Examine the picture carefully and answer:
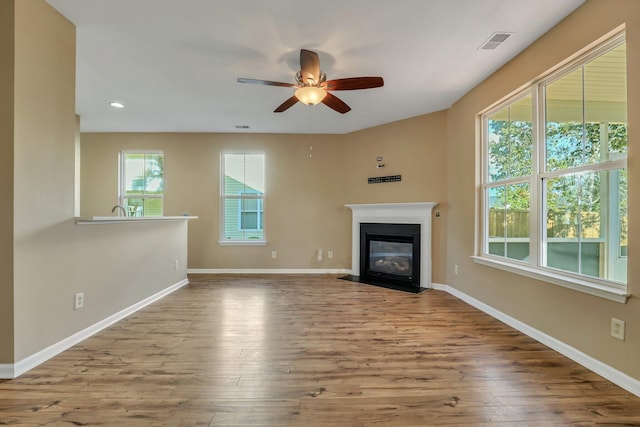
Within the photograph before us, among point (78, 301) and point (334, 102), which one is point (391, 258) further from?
point (78, 301)

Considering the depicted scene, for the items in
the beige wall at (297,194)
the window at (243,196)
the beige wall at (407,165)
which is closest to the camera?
the beige wall at (297,194)

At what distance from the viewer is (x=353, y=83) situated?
2322 millimetres

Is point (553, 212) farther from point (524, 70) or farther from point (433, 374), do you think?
point (433, 374)

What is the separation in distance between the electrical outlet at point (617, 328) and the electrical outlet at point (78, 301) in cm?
402

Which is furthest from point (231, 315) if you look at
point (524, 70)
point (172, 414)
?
point (524, 70)

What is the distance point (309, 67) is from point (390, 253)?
3234 mm

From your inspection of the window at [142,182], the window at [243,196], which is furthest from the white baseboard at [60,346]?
the window at [142,182]

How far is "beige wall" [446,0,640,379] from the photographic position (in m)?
1.68

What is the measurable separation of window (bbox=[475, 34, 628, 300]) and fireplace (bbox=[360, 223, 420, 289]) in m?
1.32

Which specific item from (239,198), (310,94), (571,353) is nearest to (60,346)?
(310,94)

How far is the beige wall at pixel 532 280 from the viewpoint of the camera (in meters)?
1.68

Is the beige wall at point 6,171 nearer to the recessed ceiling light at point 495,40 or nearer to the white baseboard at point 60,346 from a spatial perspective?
the white baseboard at point 60,346

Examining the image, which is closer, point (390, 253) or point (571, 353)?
point (571, 353)

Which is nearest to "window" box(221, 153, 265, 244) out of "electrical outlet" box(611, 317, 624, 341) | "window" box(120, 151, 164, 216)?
"window" box(120, 151, 164, 216)
